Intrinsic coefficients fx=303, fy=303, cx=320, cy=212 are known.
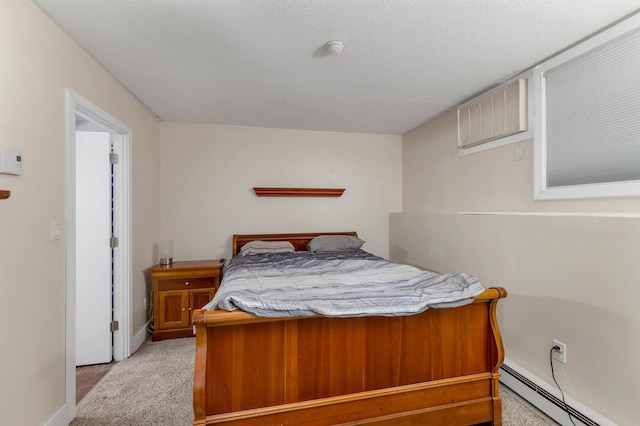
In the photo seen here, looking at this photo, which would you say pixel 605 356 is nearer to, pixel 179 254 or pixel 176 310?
pixel 176 310

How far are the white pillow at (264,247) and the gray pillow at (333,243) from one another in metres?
0.27

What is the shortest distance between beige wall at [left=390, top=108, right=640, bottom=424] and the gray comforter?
70 centimetres

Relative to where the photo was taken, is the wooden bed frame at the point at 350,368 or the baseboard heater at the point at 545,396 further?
the baseboard heater at the point at 545,396

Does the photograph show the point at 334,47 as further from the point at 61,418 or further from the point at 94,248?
the point at 61,418

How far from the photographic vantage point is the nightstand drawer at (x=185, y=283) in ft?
10.1

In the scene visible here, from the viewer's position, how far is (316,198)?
4031 millimetres

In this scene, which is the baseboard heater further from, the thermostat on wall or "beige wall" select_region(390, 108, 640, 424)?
the thermostat on wall

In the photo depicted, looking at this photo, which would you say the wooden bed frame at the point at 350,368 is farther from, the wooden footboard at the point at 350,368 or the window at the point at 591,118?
the window at the point at 591,118

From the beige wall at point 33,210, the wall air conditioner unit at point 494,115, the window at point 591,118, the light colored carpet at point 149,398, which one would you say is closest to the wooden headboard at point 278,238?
the light colored carpet at point 149,398

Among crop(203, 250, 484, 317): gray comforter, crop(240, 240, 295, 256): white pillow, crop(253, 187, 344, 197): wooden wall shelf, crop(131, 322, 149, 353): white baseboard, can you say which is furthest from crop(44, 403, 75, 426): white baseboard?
crop(253, 187, 344, 197): wooden wall shelf

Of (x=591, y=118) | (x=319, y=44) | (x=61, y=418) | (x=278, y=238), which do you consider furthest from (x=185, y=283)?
(x=591, y=118)

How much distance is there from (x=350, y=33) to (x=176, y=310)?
9.65 ft

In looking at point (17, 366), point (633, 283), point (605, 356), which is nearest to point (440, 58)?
point (633, 283)

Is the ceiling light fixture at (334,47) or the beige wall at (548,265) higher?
the ceiling light fixture at (334,47)
